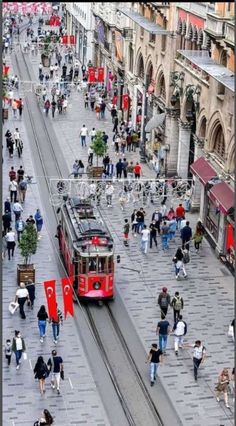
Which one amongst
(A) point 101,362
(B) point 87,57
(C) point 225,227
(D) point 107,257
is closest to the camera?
(A) point 101,362

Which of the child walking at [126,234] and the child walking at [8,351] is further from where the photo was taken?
the child walking at [126,234]

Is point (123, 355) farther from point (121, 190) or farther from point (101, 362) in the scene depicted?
point (121, 190)

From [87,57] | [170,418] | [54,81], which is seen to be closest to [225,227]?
[170,418]

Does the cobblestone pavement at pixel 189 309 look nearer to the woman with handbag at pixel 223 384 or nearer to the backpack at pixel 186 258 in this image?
the woman with handbag at pixel 223 384

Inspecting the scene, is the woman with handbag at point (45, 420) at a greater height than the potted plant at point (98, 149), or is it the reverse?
the woman with handbag at point (45, 420)

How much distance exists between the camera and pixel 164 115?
51.7 meters

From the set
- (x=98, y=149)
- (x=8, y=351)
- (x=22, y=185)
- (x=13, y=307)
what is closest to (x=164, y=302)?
(x=13, y=307)

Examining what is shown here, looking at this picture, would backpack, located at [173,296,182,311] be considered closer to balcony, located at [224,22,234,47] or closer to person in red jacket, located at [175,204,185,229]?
person in red jacket, located at [175,204,185,229]

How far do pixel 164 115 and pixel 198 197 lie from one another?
9036 millimetres

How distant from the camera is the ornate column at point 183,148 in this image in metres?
48.0

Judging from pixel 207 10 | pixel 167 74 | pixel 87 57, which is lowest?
pixel 87 57

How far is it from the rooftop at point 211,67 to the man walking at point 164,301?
907cm

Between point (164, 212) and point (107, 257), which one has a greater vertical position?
point (107, 257)

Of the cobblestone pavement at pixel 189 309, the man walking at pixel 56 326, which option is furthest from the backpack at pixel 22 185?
the man walking at pixel 56 326
